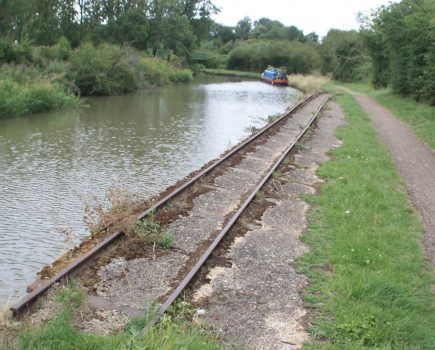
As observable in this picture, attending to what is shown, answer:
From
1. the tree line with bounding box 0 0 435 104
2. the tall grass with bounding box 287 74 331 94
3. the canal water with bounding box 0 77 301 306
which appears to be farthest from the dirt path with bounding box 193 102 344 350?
the tall grass with bounding box 287 74 331 94

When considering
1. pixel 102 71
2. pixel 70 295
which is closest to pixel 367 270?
pixel 70 295

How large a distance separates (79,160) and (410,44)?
22265mm

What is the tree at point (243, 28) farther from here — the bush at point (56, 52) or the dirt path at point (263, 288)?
the dirt path at point (263, 288)

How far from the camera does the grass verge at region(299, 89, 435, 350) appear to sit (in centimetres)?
516

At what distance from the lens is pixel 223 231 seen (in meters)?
7.73

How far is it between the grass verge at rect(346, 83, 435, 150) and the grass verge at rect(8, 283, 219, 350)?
586 inches

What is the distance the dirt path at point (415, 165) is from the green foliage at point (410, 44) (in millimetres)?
2798

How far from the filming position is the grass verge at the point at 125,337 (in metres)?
4.42

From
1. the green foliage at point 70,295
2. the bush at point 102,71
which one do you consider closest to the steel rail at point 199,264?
the green foliage at point 70,295

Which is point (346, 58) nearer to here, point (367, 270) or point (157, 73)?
point (157, 73)

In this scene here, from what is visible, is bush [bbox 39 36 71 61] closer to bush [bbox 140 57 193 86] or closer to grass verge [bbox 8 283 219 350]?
bush [bbox 140 57 193 86]

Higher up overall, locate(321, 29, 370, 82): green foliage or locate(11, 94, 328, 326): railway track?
locate(321, 29, 370, 82): green foliage

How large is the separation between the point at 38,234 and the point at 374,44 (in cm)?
3825

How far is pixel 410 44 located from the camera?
2894cm
